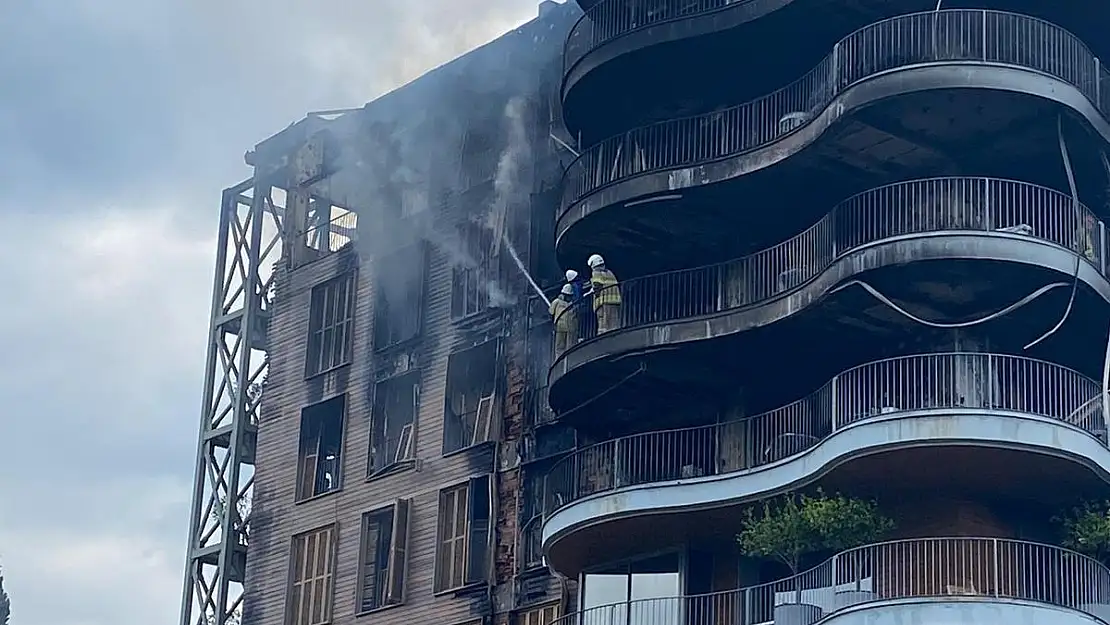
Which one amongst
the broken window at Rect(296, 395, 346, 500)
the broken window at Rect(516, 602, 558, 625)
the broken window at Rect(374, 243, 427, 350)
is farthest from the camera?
the broken window at Rect(296, 395, 346, 500)

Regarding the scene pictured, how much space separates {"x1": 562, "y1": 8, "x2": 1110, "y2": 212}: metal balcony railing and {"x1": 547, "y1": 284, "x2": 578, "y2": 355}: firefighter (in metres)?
2.10

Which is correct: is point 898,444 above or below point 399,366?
below

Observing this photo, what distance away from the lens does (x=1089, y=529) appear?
35406 millimetres

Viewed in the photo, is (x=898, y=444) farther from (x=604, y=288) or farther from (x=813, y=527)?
(x=604, y=288)

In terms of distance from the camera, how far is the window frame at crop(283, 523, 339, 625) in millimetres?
50344

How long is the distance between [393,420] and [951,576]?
18612 millimetres

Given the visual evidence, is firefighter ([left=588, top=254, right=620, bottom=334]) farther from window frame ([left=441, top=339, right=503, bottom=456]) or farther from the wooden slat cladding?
window frame ([left=441, top=339, right=503, bottom=456])

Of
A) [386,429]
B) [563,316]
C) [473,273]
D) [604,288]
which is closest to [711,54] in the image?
[604,288]

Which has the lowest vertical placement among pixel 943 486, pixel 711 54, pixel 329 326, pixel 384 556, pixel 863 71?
pixel 943 486

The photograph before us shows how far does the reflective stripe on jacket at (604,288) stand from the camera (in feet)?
133

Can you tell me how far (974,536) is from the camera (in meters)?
35.9

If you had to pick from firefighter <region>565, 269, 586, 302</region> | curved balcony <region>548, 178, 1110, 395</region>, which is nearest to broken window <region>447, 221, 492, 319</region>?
firefighter <region>565, 269, 586, 302</region>

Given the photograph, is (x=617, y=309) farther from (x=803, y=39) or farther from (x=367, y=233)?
(x=367, y=233)

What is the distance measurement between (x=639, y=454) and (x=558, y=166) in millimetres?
10212
